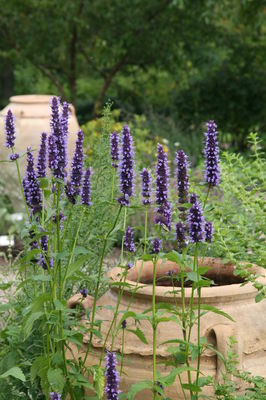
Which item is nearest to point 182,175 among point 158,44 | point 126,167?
point 126,167

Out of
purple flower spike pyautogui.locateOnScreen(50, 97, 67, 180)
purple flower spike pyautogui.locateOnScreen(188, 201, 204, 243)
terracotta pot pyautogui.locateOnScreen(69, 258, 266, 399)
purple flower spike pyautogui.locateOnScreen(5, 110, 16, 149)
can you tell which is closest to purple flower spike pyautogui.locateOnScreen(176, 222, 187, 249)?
purple flower spike pyautogui.locateOnScreen(188, 201, 204, 243)

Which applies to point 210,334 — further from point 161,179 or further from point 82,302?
point 161,179

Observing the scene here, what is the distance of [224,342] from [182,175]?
2.47 feet

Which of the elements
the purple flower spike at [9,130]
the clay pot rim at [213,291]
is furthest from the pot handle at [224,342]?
the purple flower spike at [9,130]

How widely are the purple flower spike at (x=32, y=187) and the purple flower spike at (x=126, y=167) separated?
1.18 feet

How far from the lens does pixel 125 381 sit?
10.00ft

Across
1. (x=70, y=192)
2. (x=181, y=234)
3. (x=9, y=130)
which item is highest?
(x=9, y=130)

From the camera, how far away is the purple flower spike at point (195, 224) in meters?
2.55

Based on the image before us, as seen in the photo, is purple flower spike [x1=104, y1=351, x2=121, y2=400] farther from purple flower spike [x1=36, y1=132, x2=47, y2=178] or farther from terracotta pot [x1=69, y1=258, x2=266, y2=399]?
purple flower spike [x1=36, y1=132, x2=47, y2=178]

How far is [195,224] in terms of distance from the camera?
2.55 m

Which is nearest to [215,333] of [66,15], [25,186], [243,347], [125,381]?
[243,347]

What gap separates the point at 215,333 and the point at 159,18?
9.37m

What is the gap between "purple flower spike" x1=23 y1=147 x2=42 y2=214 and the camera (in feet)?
9.12

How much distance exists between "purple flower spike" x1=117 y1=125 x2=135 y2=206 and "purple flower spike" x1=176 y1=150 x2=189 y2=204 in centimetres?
16
